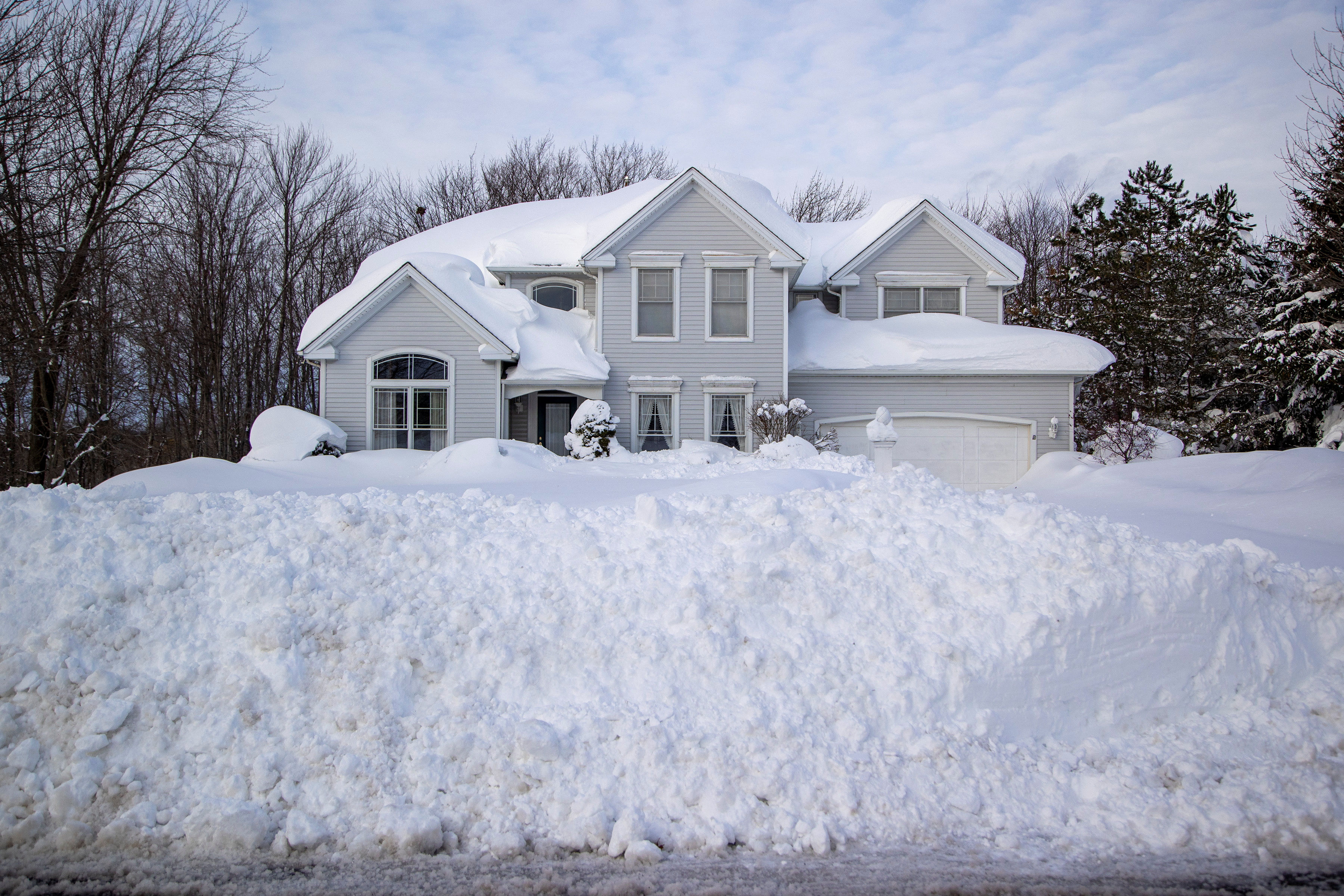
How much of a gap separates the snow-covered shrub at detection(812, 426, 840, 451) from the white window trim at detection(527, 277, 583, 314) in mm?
6861

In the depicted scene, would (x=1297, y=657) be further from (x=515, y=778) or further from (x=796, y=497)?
(x=515, y=778)

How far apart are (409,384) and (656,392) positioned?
5.45 m

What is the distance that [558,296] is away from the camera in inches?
763

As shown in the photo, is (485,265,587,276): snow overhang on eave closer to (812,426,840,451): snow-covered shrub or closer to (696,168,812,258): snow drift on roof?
(696,168,812,258): snow drift on roof

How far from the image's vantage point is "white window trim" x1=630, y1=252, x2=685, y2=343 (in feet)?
56.4

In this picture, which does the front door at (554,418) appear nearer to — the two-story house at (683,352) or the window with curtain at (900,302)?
the two-story house at (683,352)

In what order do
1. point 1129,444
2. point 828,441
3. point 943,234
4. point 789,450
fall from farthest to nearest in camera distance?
point 943,234
point 1129,444
point 828,441
point 789,450

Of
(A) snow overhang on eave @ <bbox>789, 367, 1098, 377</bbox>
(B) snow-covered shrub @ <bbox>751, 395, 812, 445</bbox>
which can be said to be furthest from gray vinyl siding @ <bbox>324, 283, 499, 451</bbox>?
(A) snow overhang on eave @ <bbox>789, 367, 1098, 377</bbox>

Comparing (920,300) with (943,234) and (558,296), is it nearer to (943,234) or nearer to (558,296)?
(943,234)

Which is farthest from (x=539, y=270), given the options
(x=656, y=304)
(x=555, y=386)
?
(x=555, y=386)

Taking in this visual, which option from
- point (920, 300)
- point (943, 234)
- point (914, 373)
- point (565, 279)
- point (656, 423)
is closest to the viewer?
point (914, 373)

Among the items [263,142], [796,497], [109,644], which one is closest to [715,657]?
[796,497]

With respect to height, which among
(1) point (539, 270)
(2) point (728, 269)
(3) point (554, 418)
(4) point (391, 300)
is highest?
(1) point (539, 270)

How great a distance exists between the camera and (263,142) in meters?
25.0
